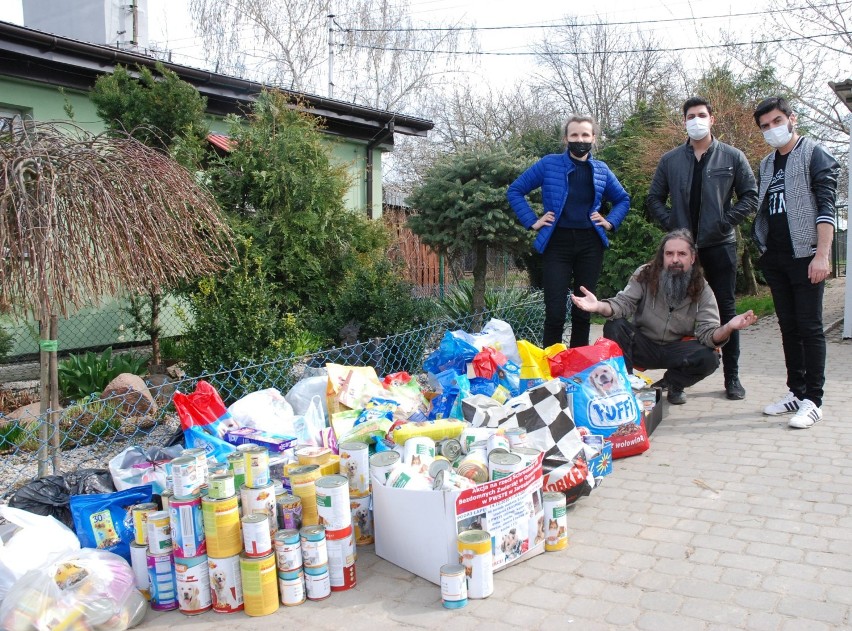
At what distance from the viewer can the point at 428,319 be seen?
6523mm

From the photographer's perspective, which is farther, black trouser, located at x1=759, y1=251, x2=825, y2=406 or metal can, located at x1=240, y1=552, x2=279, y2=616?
black trouser, located at x1=759, y1=251, x2=825, y2=406

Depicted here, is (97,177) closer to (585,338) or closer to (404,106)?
(585,338)

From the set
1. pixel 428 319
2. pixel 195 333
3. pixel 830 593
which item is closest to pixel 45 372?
pixel 195 333

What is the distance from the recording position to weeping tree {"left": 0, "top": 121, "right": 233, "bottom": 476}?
3377 millimetres

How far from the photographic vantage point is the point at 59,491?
3.24 m

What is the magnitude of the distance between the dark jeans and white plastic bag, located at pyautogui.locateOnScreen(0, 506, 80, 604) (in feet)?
12.4

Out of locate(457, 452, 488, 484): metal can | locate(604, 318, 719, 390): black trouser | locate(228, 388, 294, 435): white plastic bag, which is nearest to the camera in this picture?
locate(457, 452, 488, 484): metal can

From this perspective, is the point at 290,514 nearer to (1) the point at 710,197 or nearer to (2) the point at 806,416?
(2) the point at 806,416

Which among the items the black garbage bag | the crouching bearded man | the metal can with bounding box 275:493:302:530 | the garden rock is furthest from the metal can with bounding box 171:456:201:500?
the crouching bearded man

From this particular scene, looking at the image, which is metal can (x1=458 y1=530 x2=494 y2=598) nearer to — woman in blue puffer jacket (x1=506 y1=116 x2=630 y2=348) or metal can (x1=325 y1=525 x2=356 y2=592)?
metal can (x1=325 y1=525 x2=356 y2=592)

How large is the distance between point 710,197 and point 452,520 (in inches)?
139

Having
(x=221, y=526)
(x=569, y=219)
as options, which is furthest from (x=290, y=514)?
(x=569, y=219)

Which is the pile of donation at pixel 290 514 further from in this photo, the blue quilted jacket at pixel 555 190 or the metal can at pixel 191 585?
the blue quilted jacket at pixel 555 190

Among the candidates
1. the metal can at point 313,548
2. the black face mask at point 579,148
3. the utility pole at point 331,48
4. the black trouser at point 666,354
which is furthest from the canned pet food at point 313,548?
the utility pole at point 331,48
